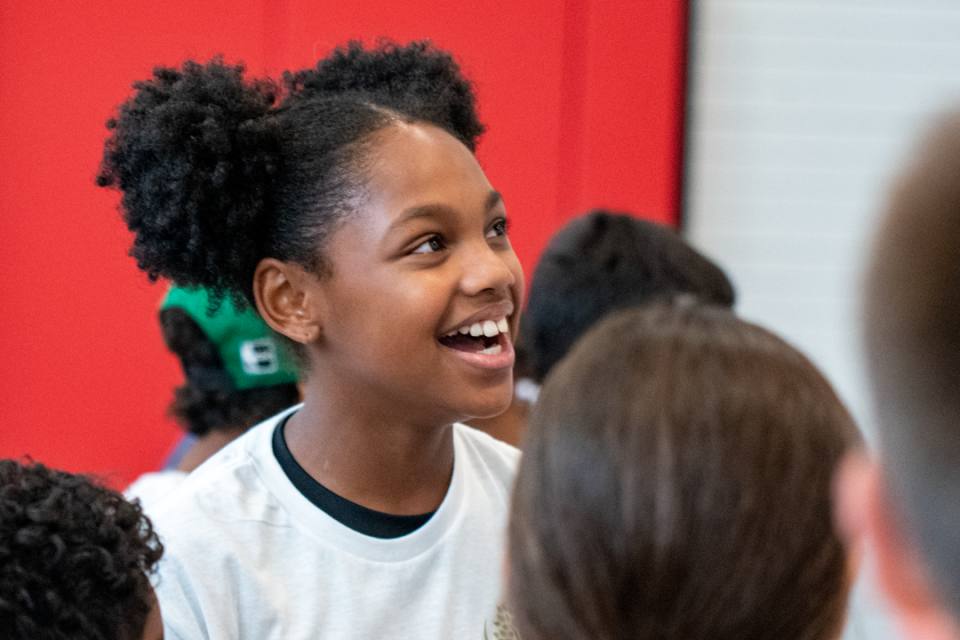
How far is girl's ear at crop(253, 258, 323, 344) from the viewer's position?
52.3 inches

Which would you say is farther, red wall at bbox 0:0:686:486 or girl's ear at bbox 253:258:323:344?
red wall at bbox 0:0:686:486

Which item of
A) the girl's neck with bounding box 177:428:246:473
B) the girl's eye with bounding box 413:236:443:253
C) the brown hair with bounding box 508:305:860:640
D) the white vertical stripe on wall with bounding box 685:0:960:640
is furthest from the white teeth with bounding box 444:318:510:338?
the white vertical stripe on wall with bounding box 685:0:960:640

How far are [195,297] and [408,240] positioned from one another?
875 millimetres

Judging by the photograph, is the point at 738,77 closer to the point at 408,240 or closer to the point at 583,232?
the point at 583,232

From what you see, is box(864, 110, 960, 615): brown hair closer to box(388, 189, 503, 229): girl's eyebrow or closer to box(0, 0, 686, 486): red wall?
box(388, 189, 503, 229): girl's eyebrow

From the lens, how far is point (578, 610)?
2.25 ft

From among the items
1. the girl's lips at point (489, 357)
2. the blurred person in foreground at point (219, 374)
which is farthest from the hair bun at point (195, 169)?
the blurred person in foreground at point (219, 374)

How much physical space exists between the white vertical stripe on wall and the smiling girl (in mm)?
1387

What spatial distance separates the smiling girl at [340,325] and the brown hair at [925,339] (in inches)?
32.6

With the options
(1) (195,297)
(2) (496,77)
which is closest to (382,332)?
(1) (195,297)

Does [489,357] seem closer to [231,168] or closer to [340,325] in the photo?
[340,325]

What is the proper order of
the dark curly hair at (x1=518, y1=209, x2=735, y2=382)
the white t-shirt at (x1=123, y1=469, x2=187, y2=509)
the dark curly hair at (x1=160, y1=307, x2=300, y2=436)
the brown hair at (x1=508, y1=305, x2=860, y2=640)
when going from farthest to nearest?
1. the dark curly hair at (x1=160, y1=307, x2=300, y2=436)
2. the white t-shirt at (x1=123, y1=469, x2=187, y2=509)
3. the dark curly hair at (x1=518, y1=209, x2=735, y2=382)
4. the brown hair at (x1=508, y1=305, x2=860, y2=640)

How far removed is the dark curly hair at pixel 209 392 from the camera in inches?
78.0

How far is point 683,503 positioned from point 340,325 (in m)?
0.74
